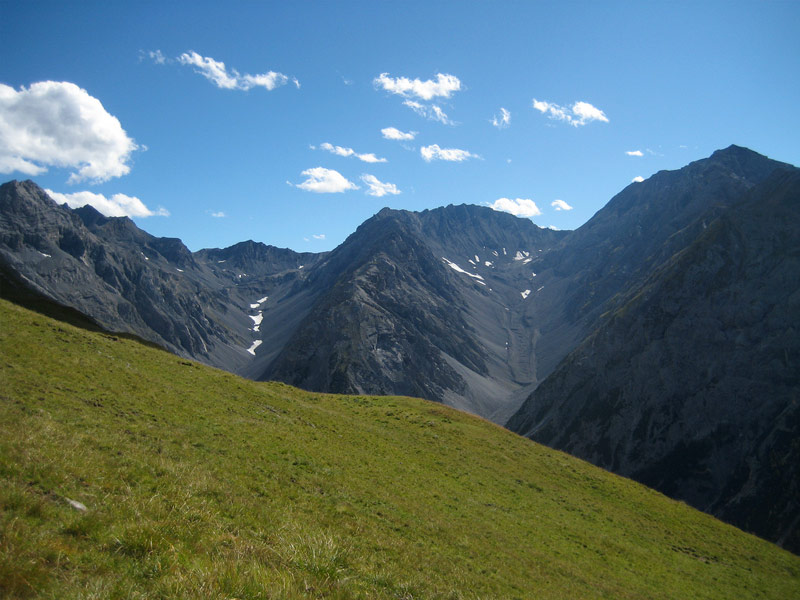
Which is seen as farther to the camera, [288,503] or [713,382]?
[713,382]

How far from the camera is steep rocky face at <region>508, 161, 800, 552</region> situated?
413ft

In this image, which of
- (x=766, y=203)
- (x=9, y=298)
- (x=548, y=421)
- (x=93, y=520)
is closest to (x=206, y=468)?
(x=93, y=520)

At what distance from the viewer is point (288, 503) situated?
57.4 feet

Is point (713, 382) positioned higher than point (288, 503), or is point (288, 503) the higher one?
point (713, 382)

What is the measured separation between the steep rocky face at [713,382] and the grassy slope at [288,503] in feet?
339

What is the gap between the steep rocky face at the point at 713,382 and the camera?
126 meters

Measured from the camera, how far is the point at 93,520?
31.1ft

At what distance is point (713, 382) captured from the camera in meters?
152

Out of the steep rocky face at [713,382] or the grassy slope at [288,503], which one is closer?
the grassy slope at [288,503]

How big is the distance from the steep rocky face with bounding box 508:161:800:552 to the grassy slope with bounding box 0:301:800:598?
4073 inches

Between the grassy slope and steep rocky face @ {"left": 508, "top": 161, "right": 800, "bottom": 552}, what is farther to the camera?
steep rocky face @ {"left": 508, "top": 161, "right": 800, "bottom": 552}

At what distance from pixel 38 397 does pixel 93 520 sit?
1493cm

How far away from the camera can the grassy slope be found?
8844 millimetres

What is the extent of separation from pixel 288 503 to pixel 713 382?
6778 inches
